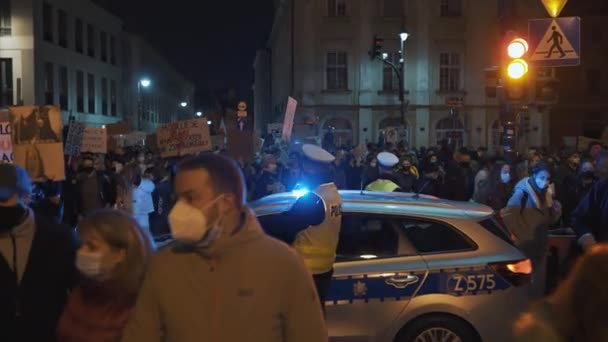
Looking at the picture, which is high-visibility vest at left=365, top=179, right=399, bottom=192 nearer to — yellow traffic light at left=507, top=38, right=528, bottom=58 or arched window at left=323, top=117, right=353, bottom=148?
yellow traffic light at left=507, top=38, right=528, bottom=58

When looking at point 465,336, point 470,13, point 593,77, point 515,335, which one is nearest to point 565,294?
point 515,335

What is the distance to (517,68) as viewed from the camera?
11.1 m

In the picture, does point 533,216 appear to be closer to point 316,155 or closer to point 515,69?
point 515,69

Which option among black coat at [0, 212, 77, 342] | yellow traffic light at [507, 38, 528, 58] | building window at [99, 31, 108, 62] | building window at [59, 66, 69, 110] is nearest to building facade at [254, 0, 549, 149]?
building window at [59, 66, 69, 110]

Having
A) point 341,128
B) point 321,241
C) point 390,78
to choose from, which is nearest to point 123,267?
point 321,241

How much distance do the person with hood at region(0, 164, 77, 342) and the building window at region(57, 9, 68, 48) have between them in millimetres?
44138

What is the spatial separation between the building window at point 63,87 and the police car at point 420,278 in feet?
137

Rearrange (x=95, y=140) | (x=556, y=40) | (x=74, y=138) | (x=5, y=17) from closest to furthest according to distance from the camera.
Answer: (x=556, y=40), (x=74, y=138), (x=95, y=140), (x=5, y=17)

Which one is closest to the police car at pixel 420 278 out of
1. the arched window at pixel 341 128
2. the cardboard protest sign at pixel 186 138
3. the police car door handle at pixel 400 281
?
the police car door handle at pixel 400 281

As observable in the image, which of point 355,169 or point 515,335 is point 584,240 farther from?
point 355,169

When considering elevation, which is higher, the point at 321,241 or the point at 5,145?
the point at 5,145

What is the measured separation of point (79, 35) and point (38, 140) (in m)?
41.5

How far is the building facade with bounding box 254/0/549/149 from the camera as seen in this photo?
1731 inches

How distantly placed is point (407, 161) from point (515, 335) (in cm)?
1317
